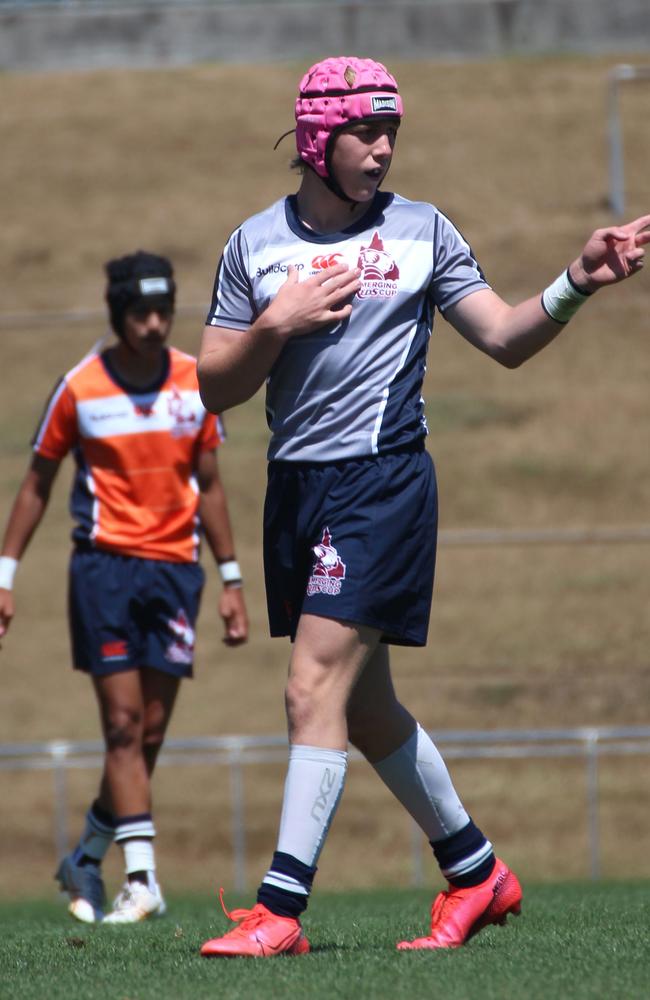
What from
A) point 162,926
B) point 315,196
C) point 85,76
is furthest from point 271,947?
point 85,76

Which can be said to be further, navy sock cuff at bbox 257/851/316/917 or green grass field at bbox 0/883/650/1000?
navy sock cuff at bbox 257/851/316/917

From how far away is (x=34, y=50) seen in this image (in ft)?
92.9

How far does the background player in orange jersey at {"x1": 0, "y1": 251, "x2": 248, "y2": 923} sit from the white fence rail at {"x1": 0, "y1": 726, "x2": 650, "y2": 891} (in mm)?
4284

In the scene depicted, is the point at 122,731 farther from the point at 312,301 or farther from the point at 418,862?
the point at 418,862

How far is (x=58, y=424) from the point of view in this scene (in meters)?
6.89

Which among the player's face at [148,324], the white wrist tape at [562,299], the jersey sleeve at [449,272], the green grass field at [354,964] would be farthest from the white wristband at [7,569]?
the white wrist tape at [562,299]

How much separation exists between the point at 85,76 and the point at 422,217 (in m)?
24.5

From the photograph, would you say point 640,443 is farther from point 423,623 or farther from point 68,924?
point 423,623

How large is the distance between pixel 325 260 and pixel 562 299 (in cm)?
59

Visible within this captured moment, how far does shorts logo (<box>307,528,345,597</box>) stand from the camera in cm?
423

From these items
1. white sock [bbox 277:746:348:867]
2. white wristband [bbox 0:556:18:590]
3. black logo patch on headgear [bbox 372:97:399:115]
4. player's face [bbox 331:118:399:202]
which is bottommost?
white wristband [bbox 0:556:18:590]

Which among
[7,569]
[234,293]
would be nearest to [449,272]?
[234,293]

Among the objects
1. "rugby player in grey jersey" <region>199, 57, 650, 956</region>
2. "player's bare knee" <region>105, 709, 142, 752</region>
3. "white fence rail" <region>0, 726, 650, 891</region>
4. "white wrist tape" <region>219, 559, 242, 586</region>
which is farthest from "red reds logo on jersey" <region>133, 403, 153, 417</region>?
"white fence rail" <region>0, 726, 650, 891</region>

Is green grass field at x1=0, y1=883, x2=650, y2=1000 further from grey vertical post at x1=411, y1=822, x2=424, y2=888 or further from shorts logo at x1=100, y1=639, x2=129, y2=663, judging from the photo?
grey vertical post at x1=411, y1=822, x2=424, y2=888
